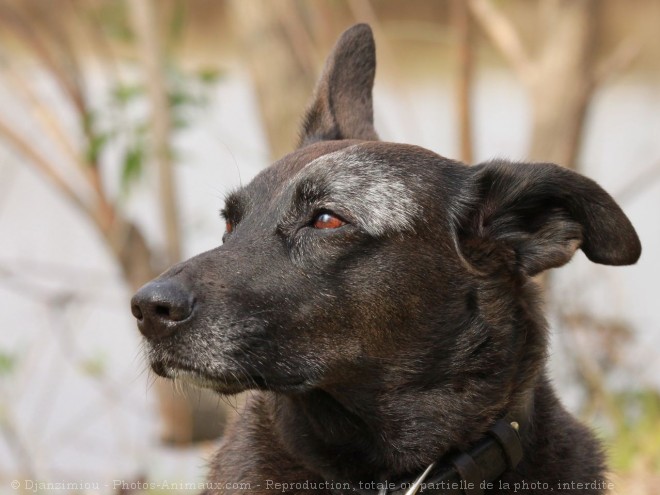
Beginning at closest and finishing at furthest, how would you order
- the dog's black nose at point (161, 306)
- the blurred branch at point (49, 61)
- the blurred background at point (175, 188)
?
1. the dog's black nose at point (161, 306)
2. the blurred background at point (175, 188)
3. the blurred branch at point (49, 61)

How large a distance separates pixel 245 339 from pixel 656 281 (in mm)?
8127

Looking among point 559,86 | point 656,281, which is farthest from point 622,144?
point 559,86

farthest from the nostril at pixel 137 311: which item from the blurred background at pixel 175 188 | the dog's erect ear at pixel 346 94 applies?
the blurred background at pixel 175 188

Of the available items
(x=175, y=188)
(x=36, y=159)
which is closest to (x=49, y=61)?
(x=36, y=159)

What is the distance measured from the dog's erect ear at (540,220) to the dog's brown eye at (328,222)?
0.41 meters

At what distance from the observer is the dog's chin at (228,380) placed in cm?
304

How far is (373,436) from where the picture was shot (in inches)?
128

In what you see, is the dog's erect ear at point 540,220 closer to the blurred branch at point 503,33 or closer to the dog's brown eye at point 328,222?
the dog's brown eye at point 328,222

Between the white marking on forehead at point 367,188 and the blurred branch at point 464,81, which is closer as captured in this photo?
the white marking on forehead at point 367,188

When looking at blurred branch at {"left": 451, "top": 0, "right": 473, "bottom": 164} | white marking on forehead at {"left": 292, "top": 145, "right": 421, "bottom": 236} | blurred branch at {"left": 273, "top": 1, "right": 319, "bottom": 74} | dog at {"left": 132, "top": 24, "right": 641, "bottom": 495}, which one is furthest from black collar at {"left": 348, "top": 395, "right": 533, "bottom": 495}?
blurred branch at {"left": 273, "top": 1, "right": 319, "bottom": 74}

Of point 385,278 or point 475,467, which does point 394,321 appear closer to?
point 385,278

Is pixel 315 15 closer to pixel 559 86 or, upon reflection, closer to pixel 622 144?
pixel 559 86

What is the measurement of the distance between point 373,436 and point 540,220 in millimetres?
867

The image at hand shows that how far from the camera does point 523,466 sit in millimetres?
3193
